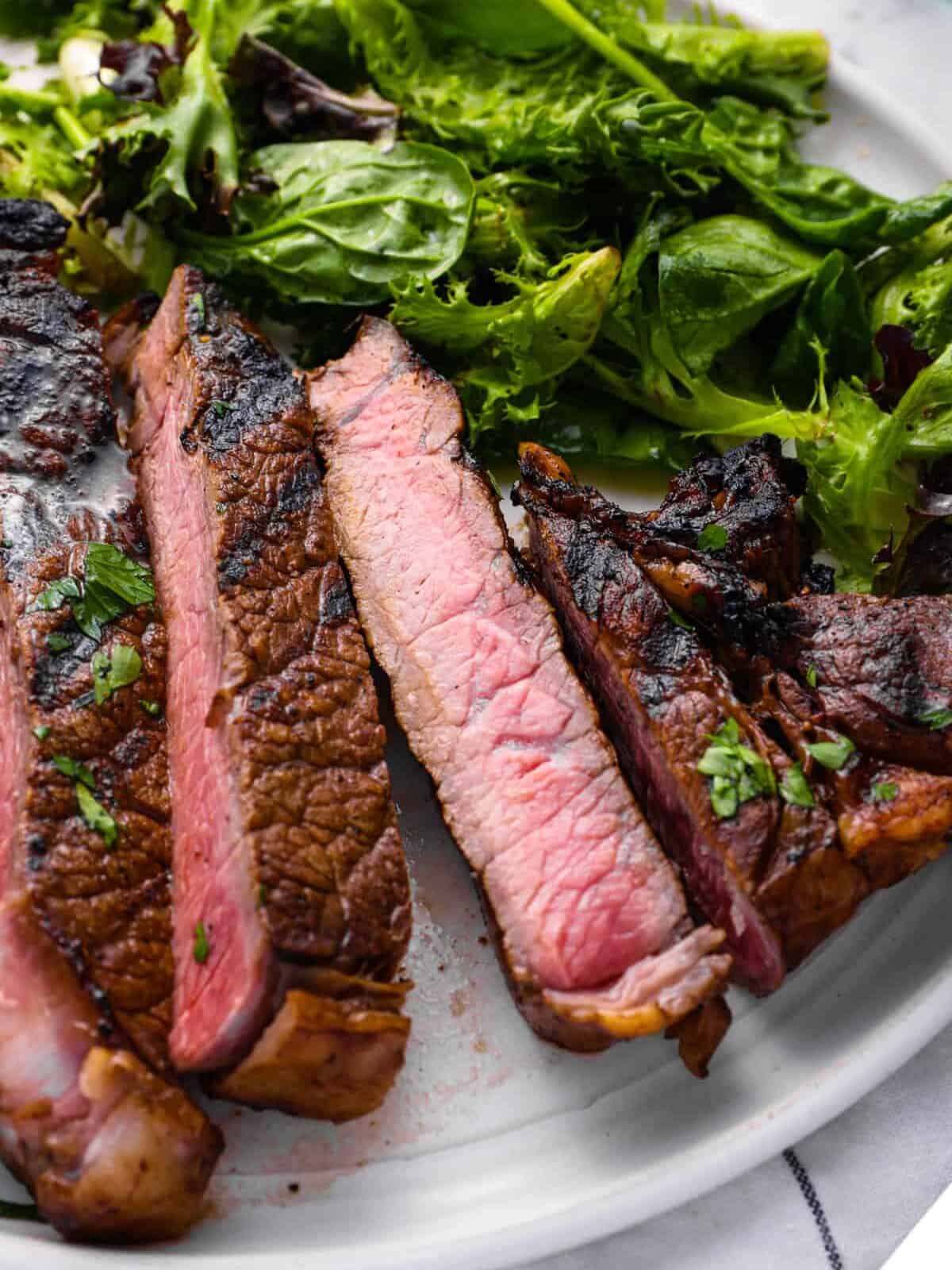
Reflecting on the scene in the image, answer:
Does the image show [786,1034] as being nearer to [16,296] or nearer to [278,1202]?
[278,1202]

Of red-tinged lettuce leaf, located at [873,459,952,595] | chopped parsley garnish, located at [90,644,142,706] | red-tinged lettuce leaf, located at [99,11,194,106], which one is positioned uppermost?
red-tinged lettuce leaf, located at [873,459,952,595]

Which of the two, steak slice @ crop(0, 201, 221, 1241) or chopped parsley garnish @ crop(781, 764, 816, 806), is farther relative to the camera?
chopped parsley garnish @ crop(781, 764, 816, 806)

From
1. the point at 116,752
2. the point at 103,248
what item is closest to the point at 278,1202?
the point at 116,752

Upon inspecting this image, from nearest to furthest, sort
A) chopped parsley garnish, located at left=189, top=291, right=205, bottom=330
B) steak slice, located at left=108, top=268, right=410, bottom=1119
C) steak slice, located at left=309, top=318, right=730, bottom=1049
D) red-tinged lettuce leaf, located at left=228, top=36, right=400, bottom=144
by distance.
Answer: steak slice, located at left=108, top=268, right=410, bottom=1119 → steak slice, located at left=309, top=318, right=730, bottom=1049 → chopped parsley garnish, located at left=189, top=291, right=205, bottom=330 → red-tinged lettuce leaf, located at left=228, top=36, right=400, bottom=144

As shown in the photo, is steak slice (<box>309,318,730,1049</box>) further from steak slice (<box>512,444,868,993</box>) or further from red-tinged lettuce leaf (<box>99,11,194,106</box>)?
red-tinged lettuce leaf (<box>99,11,194,106</box>)

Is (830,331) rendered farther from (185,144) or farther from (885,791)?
(185,144)

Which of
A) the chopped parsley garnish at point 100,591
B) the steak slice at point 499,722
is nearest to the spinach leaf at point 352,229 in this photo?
the steak slice at point 499,722

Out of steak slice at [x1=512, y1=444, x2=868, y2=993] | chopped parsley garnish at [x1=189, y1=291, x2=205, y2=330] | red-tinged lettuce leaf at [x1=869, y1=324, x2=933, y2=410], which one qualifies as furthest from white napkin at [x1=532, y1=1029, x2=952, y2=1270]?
chopped parsley garnish at [x1=189, y1=291, x2=205, y2=330]
